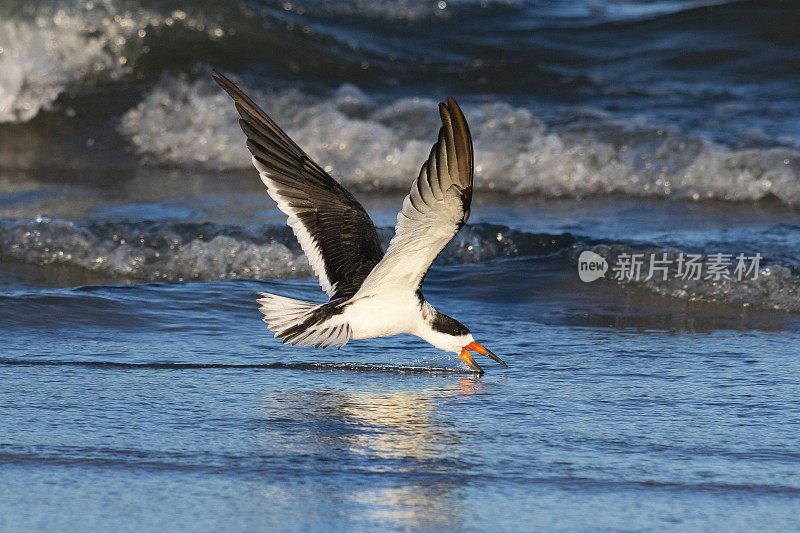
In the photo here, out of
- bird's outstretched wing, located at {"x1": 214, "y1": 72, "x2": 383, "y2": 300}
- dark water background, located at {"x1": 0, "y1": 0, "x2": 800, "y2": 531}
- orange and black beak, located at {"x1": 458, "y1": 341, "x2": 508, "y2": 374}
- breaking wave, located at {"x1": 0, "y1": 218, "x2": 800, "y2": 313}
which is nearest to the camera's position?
dark water background, located at {"x1": 0, "y1": 0, "x2": 800, "y2": 531}

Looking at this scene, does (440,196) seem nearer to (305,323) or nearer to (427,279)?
(305,323)

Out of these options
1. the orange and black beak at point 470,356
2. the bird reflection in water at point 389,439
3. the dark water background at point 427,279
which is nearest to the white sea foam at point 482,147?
the dark water background at point 427,279

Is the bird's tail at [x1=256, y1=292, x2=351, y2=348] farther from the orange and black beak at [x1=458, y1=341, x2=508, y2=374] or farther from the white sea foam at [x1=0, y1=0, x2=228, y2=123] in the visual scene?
the white sea foam at [x1=0, y1=0, x2=228, y2=123]

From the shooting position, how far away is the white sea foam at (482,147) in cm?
814

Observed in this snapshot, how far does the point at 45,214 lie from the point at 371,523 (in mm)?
5312

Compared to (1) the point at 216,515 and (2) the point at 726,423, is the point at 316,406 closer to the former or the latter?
(1) the point at 216,515

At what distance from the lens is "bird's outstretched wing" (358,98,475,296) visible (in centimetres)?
332

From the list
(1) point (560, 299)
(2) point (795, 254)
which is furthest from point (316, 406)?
(2) point (795, 254)

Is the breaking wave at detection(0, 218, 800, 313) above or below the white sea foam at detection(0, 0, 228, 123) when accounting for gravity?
below

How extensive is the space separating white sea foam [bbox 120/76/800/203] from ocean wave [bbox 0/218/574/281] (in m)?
1.97

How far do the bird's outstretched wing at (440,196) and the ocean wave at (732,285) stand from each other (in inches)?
87.9

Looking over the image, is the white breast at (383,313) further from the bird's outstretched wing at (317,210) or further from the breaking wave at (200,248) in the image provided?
the breaking wave at (200,248)

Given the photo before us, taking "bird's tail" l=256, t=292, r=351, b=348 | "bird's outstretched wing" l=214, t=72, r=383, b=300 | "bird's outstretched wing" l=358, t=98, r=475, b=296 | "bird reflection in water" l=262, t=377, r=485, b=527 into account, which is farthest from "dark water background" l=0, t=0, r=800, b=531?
"bird's outstretched wing" l=358, t=98, r=475, b=296

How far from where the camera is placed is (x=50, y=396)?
3705mm
